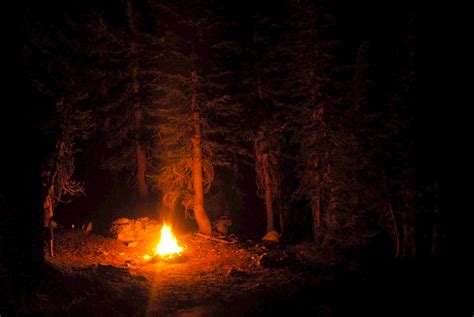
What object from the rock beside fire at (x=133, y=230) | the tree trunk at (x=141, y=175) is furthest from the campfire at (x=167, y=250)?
the tree trunk at (x=141, y=175)

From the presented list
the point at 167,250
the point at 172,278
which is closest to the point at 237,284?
the point at 172,278

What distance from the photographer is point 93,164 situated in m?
22.7

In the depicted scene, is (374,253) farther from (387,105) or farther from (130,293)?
(130,293)

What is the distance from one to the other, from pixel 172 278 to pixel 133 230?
5.66 metres

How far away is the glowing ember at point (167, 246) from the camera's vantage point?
14.7 meters

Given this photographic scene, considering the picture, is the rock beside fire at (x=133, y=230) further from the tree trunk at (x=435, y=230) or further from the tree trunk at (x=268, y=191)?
the tree trunk at (x=435, y=230)

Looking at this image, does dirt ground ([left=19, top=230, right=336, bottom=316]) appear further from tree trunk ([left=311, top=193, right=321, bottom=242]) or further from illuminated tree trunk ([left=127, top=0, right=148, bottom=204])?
illuminated tree trunk ([left=127, top=0, right=148, bottom=204])

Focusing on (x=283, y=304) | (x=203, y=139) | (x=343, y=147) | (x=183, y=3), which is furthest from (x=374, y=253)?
(x=183, y=3)

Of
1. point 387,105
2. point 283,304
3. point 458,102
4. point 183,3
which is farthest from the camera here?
point 183,3

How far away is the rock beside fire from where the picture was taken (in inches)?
667

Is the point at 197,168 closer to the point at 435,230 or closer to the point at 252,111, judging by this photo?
the point at 252,111

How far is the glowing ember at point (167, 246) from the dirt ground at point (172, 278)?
48 cm

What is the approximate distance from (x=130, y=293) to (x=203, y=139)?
933 cm

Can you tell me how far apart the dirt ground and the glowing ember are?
18.8 inches
